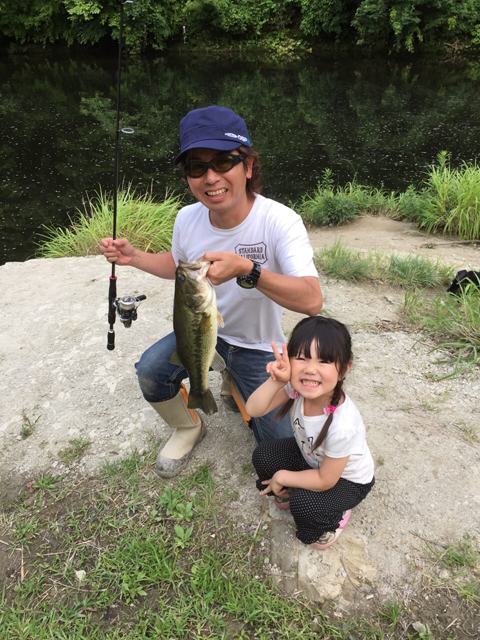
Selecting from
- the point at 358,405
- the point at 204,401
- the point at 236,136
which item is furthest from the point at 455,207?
the point at 204,401

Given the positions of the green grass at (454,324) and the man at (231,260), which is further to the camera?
the green grass at (454,324)

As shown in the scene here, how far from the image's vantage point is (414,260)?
17.1 feet

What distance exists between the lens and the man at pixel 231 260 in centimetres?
221

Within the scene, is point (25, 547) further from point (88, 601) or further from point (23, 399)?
point (23, 399)

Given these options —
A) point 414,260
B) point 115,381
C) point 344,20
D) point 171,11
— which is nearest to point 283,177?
point 414,260

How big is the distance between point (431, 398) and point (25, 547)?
8.85 ft

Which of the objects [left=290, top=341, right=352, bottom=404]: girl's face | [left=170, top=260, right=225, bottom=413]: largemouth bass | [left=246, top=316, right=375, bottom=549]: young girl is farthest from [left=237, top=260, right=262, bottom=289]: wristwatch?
[left=290, top=341, right=352, bottom=404]: girl's face

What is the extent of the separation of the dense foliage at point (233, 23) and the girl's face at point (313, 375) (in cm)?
2624

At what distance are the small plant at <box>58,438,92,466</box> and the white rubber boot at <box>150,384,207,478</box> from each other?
21.3 inches

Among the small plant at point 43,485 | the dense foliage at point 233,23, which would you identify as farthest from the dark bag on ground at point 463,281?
the dense foliage at point 233,23

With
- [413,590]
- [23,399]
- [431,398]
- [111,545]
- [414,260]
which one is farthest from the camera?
[414,260]

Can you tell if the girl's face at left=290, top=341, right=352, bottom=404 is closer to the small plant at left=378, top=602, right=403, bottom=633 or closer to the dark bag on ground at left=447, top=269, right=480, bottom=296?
the small plant at left=378, top=602, right=403, bottom=633

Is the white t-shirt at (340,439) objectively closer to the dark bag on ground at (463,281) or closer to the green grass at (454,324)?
the green grass at (454,324)

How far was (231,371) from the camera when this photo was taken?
2.85 m
